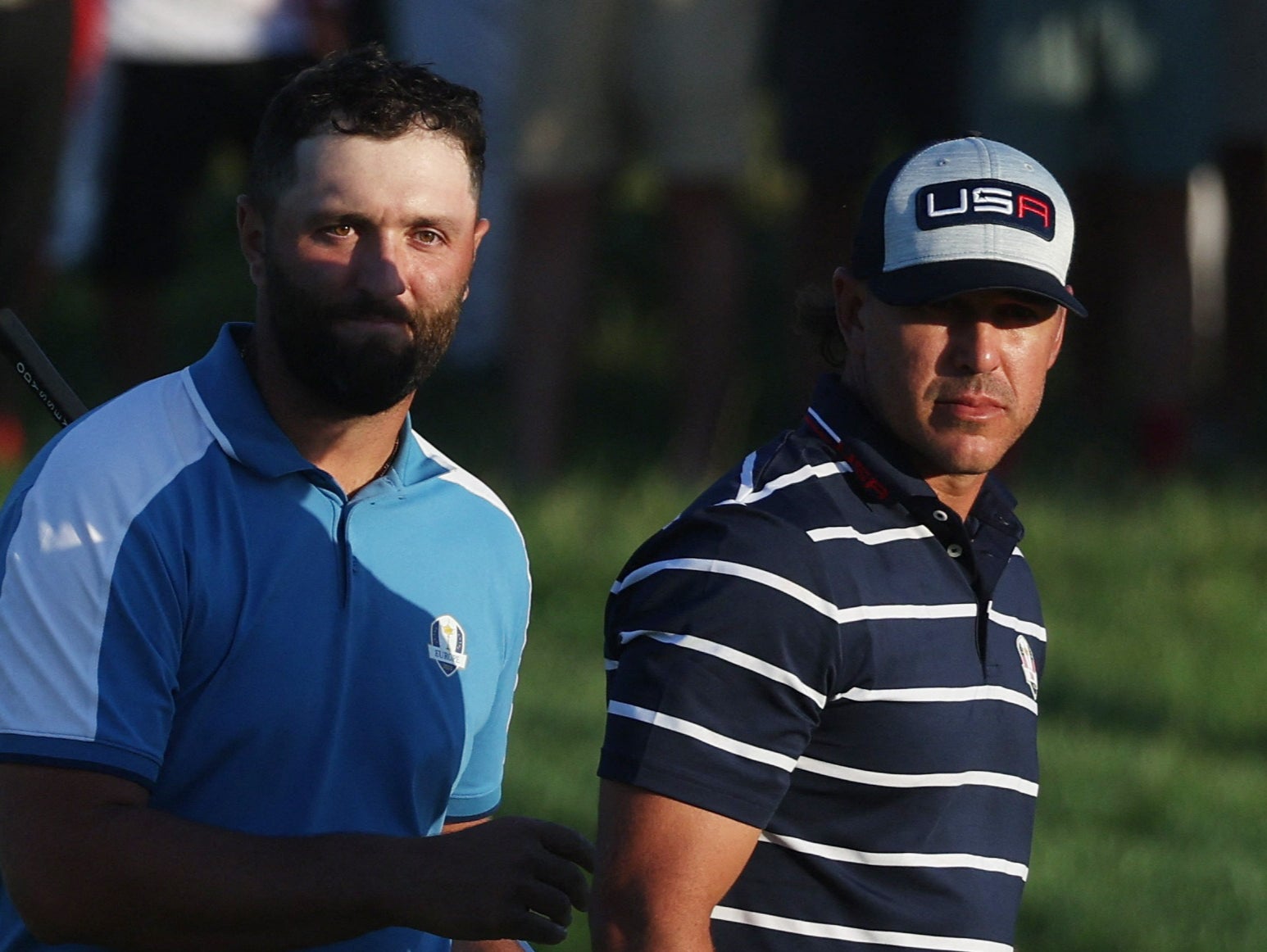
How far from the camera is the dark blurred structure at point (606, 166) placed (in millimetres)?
7418

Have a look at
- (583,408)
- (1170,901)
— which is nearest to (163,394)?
(1170,901)

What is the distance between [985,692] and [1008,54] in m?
5.00

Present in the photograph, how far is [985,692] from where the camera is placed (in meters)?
2.98

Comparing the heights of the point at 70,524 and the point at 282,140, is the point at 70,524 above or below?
below

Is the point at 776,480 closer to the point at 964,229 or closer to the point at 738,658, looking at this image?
the point at 738,658

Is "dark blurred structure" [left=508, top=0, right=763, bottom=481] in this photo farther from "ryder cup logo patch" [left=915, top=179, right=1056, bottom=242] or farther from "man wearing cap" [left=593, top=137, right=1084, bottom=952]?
"ryder cup logo patch" [left=915, top=179, right=1056, bottom=242]

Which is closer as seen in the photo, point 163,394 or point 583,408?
point 163,394

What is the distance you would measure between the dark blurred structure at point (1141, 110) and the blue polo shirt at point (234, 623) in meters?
4.83

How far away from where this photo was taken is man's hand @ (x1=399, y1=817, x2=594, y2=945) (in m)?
2.66

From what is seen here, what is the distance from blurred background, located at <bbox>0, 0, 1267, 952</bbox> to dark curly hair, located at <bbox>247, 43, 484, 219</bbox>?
2.82 meters

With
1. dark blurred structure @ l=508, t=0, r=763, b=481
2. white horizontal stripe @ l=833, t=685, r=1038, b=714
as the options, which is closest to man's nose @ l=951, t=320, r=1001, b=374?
white horizontal stripe @ l=833, t=685, r=1038, b=714

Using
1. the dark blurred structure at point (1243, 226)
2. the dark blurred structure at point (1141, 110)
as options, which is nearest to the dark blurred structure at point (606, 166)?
the dark blurred structure at point (1141, 110)

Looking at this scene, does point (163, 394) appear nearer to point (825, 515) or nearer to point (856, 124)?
point (825, 515)

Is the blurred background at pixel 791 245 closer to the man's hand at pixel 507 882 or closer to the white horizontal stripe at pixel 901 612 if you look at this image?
the white horizontal stripe at pixel 901 612
